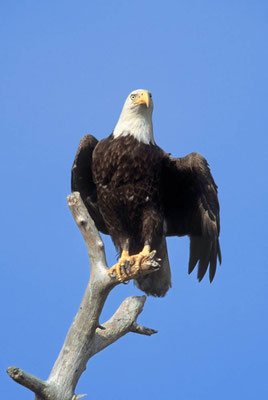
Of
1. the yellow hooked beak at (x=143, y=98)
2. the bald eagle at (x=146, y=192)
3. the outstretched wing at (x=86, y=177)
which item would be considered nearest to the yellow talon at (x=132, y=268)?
the bald eagle at (x=146, y=192)

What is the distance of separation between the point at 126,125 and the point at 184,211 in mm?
1090

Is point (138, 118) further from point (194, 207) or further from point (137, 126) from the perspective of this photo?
point (194, 207)

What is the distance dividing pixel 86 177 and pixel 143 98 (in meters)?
1.09

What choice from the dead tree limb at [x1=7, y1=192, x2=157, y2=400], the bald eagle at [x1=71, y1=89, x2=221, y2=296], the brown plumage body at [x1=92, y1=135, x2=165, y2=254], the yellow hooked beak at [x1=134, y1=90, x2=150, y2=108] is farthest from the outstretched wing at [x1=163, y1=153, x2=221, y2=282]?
the dead tree limb at [x1=7, y1=192, x2=157, y2=400]

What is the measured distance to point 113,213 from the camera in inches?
268

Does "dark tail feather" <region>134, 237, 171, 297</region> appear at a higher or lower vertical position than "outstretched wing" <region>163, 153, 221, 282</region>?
lower

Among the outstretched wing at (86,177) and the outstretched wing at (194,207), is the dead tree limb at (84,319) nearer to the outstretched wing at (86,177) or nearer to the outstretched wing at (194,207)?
the outstretched wing at (86,177)

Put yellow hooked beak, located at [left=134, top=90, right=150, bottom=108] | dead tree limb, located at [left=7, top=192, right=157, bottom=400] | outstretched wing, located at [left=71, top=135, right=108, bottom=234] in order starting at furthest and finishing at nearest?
outstretched wing, located at [left=71, top=135, right=108, bottom=234], yellow hooked beak, located at [left=134, top=90, right=150, bottom=108], dead tree limb, located at [left=7, top=192, right=157, bottom=400]

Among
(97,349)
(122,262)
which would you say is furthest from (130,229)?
(97,349)

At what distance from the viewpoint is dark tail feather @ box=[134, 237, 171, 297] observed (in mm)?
7148

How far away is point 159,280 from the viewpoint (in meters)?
7.16

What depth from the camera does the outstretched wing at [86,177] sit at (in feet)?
23.0

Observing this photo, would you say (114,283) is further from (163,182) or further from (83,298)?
(163,182)

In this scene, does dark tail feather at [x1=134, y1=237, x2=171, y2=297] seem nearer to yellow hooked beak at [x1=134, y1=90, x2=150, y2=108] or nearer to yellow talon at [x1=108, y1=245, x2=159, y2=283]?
yellow talon at [x1=108, y1=245, x2=159, y2=283]
